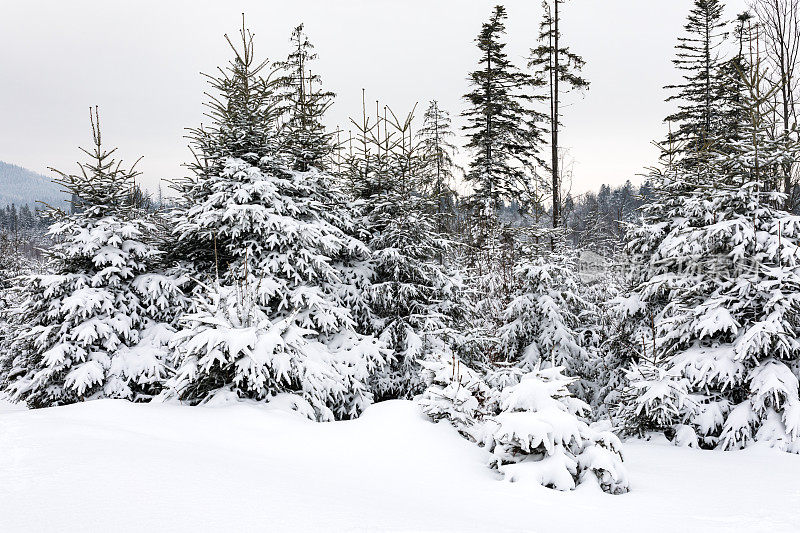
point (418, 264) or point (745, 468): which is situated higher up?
point (418, 264)

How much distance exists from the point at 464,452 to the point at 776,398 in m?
4.95

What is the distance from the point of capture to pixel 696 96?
22.5m

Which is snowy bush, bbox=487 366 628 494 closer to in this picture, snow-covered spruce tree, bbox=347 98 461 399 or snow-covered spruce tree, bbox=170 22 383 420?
snow-covered spruce tree, bbox=170 22 383 420

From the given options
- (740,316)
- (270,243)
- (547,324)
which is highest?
(270,243)

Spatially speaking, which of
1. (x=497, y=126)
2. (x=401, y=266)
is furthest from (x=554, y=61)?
(x=401, y=266)

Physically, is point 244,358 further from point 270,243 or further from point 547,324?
point 547,324

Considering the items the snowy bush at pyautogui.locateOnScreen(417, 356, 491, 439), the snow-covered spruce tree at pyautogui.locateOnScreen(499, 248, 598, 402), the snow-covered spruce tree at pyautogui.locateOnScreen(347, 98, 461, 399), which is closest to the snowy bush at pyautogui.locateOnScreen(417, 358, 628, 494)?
the snowy bush at pyautogui.locateOnScreen(417, 356, 491, 439)

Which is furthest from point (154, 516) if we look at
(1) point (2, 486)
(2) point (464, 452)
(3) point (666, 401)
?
(3) point (666, 401)

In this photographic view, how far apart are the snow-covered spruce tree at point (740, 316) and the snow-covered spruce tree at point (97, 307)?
29.7 ft

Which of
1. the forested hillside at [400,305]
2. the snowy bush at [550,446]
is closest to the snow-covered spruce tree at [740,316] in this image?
the forested hillside at [400,305]

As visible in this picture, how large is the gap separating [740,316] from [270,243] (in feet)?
28.0

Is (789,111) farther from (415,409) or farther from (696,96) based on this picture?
(415,409)

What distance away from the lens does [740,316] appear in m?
7.50

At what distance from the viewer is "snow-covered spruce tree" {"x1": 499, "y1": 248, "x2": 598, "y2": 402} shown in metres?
11.9
